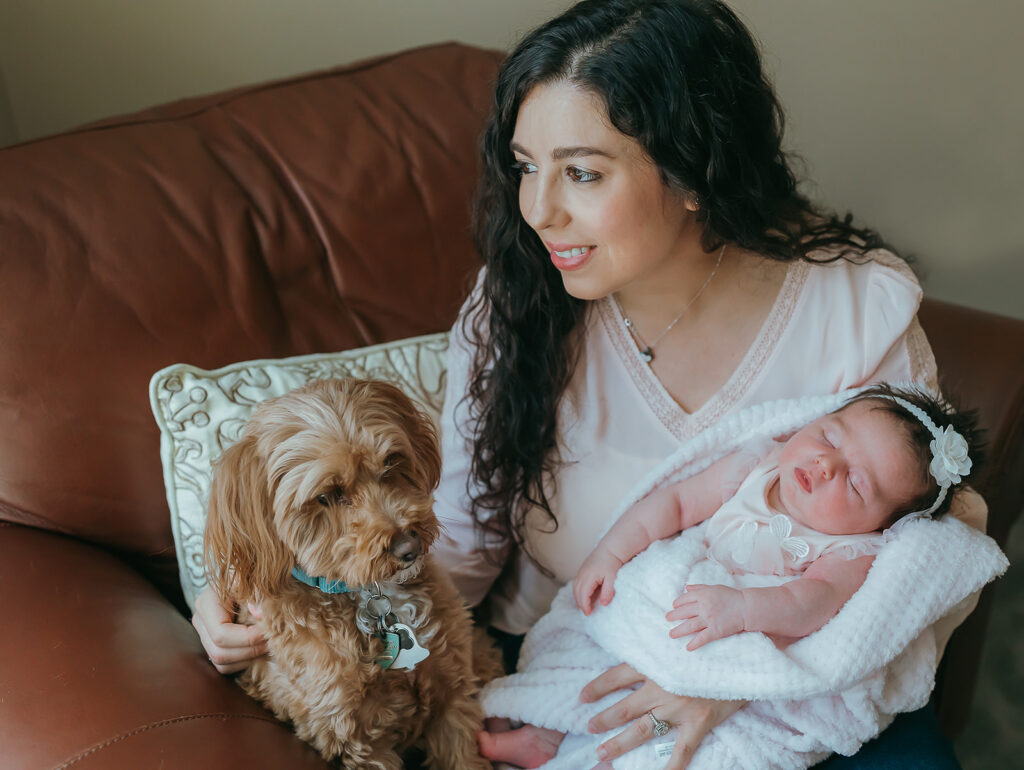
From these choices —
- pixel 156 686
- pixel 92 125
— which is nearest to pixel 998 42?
pixel 92 125

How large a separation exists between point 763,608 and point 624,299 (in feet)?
2.08

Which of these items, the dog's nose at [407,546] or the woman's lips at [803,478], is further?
the woman's lips at [803,478]

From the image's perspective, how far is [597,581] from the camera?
4.46 ft

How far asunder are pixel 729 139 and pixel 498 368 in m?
0.55

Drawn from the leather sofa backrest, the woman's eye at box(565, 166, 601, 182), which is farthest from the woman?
the leather sofa backrest

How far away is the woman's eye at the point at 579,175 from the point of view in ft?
4.18

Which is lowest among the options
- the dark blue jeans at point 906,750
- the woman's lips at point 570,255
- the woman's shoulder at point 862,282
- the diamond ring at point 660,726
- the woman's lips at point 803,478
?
the dark blue jeans at point 906,750

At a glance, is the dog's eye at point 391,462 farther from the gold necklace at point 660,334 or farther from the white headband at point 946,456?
the white headband at point 946,456

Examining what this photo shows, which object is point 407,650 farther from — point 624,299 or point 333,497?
point 624,299

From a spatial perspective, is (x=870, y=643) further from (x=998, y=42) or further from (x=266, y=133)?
(x=998, y=42)

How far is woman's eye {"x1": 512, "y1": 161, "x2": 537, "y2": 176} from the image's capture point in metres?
1.34

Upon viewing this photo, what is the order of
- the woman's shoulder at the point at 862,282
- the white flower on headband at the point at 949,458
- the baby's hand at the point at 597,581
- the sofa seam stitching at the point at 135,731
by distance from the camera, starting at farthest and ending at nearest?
the woman's shoulder at the point at 862,282 < the baby's hand at the point at 597,581 < the white flower on headband at the point at 949,458 < the sofa seam stitching at the point at 135,731

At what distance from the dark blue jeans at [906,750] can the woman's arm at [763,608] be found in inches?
9.7

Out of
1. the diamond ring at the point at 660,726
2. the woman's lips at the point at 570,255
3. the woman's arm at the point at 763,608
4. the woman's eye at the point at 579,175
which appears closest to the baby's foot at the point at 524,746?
the diamond ring at the point at 660,726
